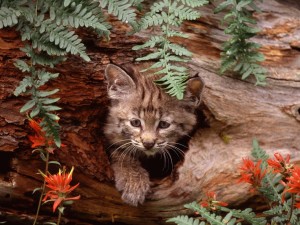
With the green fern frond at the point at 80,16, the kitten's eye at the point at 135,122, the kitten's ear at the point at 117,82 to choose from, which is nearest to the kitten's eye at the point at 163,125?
the kitten's eye at the point at 135,122

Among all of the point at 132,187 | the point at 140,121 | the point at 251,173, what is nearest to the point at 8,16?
the point at 140,121

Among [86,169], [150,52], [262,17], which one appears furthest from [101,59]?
[262,17]

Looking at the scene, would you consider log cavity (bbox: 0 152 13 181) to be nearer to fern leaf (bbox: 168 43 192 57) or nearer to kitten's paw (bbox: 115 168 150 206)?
kitten's paw (bbox: 115 168 150 206)

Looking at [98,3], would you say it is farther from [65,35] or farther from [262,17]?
[262,17]

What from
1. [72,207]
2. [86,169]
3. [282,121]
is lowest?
[72,207]

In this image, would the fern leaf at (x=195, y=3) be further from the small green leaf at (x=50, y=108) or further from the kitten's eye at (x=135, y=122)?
the small green leaf at (x=50, y=108)

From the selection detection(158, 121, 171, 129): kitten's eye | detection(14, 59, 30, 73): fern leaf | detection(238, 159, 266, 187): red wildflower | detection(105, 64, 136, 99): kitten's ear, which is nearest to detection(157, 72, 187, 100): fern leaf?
detection(105, 64, 136, 99): kitten's ear
